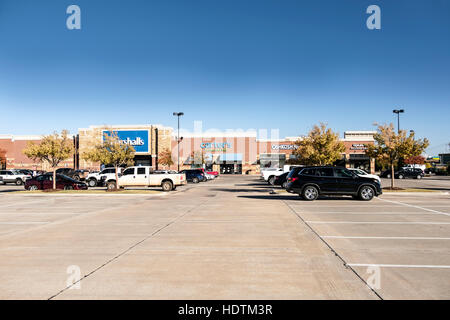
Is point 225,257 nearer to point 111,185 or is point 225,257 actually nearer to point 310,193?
point 310,193

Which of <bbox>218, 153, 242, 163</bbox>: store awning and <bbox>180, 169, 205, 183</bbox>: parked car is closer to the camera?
<bbox>180, 169, 205, 183</bbox>: parked car

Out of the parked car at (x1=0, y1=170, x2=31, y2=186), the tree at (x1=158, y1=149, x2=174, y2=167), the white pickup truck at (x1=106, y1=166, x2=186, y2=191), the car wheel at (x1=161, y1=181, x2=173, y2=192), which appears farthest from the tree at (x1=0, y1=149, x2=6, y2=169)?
the car wheel at (x1=161, y1=181, x2=173, y2=192)

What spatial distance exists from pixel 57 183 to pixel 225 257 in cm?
2235

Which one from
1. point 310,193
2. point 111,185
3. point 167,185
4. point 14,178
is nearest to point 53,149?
point 111,185

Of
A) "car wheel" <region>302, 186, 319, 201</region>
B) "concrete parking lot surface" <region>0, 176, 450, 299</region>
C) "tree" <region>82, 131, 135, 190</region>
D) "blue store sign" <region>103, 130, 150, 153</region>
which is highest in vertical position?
"blue store sign" <region>103, 130, 150, 153</region>

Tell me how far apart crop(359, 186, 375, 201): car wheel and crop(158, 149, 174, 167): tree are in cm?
4395

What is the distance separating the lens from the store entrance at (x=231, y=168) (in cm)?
6675

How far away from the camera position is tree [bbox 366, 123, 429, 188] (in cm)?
2269

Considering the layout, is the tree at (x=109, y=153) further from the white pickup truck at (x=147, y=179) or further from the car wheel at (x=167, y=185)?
the car wheel at (x=167, y=185)

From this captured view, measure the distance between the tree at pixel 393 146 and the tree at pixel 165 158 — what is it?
39354 millimetres

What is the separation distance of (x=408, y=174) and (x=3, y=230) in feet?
Answer: 168

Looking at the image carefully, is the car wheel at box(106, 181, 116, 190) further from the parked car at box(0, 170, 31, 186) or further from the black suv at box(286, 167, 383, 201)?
the parked car at box(0, 170, 31, 186)

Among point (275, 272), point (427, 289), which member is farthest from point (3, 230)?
point (427, 289)

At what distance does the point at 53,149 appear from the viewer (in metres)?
23.3
